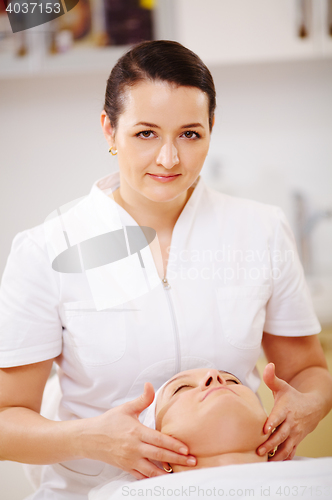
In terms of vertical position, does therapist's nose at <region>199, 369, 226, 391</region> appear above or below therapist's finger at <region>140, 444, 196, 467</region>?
above

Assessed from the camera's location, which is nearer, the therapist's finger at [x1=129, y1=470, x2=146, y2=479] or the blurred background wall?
the therapist's finger at [x1=129, y1=470, x2=146, y2=479]

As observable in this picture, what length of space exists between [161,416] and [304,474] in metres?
0.23

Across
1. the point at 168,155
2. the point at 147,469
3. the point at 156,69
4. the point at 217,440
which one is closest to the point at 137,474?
the point at 147,469

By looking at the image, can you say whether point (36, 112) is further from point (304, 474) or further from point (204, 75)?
point (304, 474)

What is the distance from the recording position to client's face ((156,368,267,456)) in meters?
0.68

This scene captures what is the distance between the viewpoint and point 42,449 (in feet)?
2.41

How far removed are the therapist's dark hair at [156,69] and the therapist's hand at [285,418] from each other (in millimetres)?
469

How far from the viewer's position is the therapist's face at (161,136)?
2.30ft

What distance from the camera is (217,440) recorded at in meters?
0.68

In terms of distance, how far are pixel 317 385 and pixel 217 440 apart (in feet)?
0.96

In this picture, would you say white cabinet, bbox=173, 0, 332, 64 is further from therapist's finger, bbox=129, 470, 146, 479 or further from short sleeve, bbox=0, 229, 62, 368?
therapist's finger, bbox=129, 470, 146, 479

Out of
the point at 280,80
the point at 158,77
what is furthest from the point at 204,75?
the point at 280,80

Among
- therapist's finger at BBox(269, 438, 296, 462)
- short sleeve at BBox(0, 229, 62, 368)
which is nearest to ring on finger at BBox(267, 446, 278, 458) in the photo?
therapist's finger at BBox(269, 438, 296, 462)

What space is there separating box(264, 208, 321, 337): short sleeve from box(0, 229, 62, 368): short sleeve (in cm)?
42
